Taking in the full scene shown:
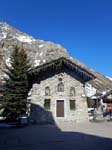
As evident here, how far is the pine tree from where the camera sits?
123ft

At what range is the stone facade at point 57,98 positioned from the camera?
33750 millimetres

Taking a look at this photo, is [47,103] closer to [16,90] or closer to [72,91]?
[72,91]

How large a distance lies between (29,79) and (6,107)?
4.57 metres

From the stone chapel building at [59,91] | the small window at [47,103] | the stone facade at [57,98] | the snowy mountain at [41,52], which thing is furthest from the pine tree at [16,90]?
the snowy mountain at [41,52]

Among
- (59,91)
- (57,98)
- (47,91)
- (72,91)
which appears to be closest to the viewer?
(47,91)

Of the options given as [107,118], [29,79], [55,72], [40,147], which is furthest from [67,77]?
[40,147]

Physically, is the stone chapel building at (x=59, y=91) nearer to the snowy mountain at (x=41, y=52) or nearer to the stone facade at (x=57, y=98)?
the stone facade at (x=57, y=98)

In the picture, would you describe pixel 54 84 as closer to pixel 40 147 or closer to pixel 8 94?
pixel 8 94

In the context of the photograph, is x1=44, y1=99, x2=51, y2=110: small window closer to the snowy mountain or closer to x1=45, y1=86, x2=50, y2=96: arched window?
x1=45, y1=86, x2=50, y2=96: arched window

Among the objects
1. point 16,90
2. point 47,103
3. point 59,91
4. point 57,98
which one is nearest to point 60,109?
point 57,98

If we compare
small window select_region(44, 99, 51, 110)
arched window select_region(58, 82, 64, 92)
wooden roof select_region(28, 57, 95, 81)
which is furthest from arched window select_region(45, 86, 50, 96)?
wooden roof select_region(28, 57, 95, 81)

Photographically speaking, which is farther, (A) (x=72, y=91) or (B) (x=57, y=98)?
(A) (x=72, y=91)

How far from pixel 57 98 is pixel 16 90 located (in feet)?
19.0

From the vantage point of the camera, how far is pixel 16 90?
38.2 metres
